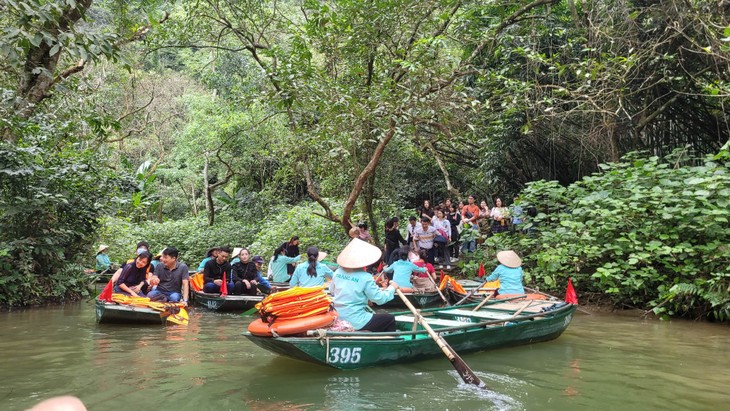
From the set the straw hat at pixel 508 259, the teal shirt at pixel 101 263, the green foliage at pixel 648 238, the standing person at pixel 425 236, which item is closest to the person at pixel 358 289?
the straw hat at pixel 508 259

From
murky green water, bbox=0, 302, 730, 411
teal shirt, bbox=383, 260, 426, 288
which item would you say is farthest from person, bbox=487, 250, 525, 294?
teal shirt, bbox=383, 260, 426, 288

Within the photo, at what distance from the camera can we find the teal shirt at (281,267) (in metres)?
12.0

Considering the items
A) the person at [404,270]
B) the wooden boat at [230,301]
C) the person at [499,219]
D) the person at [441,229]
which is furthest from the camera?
the person at [499,219]

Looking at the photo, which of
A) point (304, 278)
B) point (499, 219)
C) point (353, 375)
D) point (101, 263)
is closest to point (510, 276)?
point (304, 278)

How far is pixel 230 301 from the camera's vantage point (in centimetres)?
1091

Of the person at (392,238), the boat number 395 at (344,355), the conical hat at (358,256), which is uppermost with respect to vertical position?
the person at (392,238)

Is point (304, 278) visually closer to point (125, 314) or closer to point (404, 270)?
point (404, 270)

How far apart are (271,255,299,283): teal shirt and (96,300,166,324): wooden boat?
314cm

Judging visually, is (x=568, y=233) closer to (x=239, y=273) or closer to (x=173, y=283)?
(x=239, y=273)

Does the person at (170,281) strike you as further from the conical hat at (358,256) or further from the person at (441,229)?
the person at (441,229)

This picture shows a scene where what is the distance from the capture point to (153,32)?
1330cm

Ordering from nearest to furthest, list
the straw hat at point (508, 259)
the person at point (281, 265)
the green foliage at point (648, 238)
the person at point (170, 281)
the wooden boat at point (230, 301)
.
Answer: the straw hat at point (508, 259) < the green foliage at point (648, 238) < the person at point (170, 281) < the wooden boat at point (230, 301) < the person at point (281, 265)

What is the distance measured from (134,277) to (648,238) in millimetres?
8801

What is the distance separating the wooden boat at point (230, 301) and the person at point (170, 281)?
115 centimetres
